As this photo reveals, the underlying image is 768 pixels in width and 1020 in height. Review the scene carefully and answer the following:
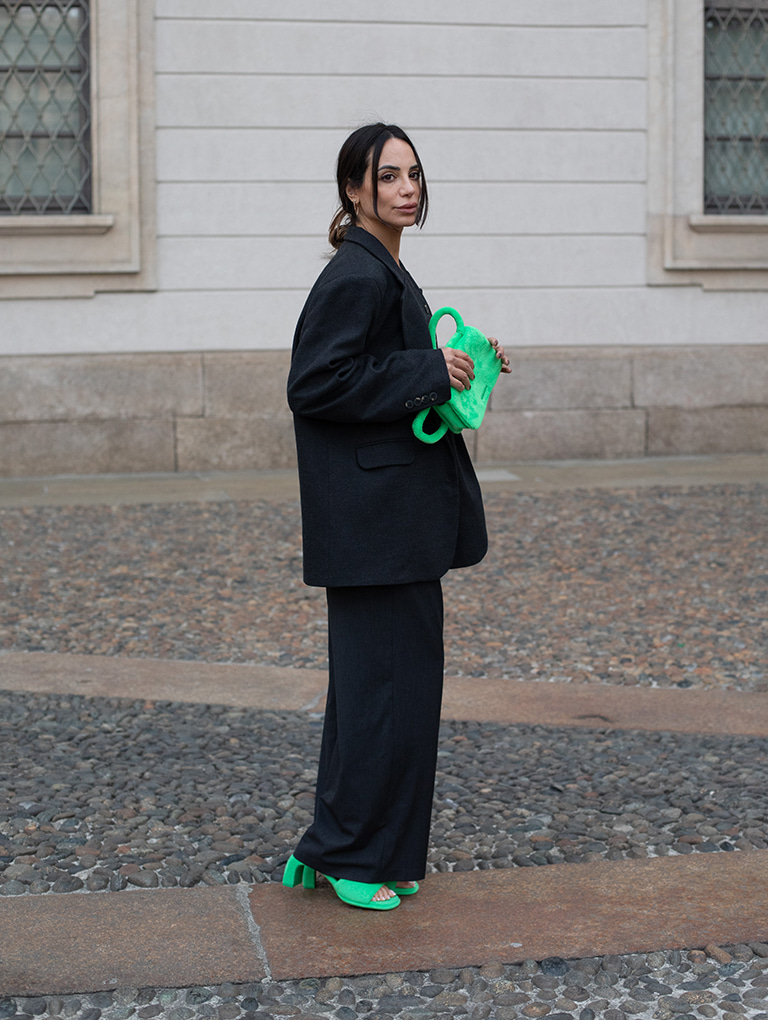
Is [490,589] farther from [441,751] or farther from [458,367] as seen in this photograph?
[458,367]

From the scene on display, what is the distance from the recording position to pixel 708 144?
9992mm

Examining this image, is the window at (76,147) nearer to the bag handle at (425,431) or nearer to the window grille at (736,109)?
the window grille at (736,109)

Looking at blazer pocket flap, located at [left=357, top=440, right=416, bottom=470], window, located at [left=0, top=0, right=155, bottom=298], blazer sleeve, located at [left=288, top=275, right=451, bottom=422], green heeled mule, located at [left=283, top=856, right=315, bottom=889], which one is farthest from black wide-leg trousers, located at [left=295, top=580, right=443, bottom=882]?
window, located at [left=0, top=0, right=155, bottom=298]

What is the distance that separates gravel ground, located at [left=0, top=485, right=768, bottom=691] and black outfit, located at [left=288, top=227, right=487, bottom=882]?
6.37ft

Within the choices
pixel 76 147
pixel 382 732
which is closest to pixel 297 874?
pixel 382 732

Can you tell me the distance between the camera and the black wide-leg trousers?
265cm

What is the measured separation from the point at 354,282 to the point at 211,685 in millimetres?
2191

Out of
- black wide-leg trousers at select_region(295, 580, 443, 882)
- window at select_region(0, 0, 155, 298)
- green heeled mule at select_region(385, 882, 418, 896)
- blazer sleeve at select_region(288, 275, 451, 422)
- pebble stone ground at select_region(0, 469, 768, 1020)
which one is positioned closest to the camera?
pebble stone ground at select_region(0, 469, 768, 1020)

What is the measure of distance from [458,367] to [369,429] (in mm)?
214

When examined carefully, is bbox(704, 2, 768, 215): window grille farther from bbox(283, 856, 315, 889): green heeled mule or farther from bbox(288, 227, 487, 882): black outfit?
bbox(283, 856, 315, 889): green heeled mule

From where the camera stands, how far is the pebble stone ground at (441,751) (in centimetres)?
240

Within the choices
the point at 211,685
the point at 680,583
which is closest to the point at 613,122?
the point at 680,583

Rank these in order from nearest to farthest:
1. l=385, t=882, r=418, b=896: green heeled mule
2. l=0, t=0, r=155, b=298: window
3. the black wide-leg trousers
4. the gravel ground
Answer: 1. the black wide-leg trousers
2. l=385, t=882, r=418, b=896: green heeled mule
3. the gravel ground
4. l=0, t=0, r=155, b=298: window

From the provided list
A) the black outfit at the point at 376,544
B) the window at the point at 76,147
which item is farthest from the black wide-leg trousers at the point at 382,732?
the window at the point at 76,147
